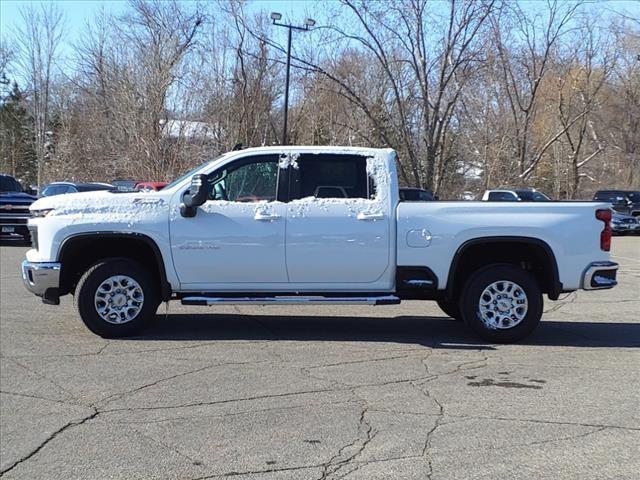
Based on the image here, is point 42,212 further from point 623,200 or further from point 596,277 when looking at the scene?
point 623,200

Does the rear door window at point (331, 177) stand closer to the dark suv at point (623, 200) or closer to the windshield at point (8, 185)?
the windshield at point (8, 185)

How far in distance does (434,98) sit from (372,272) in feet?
77.6

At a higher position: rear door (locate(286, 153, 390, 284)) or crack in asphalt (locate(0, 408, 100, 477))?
rear door (locate(286, 153, 390, 284))

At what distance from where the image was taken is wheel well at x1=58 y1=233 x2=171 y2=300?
742 cm

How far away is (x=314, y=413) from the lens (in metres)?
5.09

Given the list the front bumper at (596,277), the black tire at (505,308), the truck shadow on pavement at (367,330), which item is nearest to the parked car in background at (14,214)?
the truck shadow on pavement at (367,330)

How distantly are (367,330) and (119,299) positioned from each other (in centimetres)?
295

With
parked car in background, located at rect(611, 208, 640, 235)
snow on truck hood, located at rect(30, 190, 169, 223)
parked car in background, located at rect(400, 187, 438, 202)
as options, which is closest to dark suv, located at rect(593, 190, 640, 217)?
parked car in background, located at rect(611, 208, 640, 235)

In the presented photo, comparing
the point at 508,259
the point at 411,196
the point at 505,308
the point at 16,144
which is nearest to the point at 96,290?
the point at 411,196

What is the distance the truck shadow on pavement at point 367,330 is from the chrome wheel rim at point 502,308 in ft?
0.91

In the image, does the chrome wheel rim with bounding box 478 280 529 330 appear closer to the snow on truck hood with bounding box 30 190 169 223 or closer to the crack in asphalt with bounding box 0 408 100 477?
the snow on truck hood with bounding box 30 190 169 223

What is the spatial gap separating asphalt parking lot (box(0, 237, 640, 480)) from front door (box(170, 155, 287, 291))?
689mm

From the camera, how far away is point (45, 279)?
24.4 ft

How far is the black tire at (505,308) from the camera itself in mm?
7488
